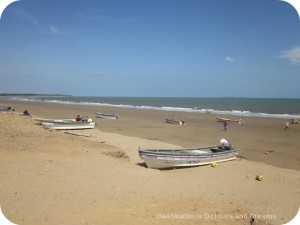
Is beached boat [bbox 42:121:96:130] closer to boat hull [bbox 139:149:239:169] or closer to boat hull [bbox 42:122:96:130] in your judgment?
boat hull [bbox 42:122:96:130]

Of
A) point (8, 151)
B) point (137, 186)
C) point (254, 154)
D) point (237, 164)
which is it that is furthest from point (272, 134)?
point (8, 151)

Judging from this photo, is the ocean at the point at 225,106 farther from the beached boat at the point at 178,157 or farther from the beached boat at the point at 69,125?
the beached boat at the point at 178,157

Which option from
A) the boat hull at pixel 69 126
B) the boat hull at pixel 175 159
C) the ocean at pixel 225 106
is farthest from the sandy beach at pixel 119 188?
the ocean at pixel 225 106

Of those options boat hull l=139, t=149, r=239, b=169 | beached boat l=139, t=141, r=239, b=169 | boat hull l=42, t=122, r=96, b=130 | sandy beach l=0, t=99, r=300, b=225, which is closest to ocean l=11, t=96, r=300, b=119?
boat hull l=42, t=122, r=96, b=130

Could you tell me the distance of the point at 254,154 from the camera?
40.7 feet

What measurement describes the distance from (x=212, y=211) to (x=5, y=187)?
11.6 ft

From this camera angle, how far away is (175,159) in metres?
9.22

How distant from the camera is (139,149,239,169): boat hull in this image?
8830 millimetres

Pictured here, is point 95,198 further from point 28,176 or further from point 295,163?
point 295,163

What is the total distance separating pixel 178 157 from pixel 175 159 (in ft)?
0.39

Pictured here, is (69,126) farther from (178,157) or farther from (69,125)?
(178,157)

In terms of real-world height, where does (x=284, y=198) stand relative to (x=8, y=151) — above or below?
below

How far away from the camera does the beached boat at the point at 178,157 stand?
884 centimetres

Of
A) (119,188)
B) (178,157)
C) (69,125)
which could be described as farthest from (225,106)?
(119,188)
